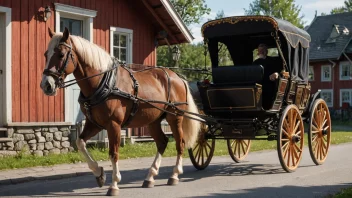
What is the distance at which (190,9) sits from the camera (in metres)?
39.3

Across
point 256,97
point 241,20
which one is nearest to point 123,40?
point 241,20

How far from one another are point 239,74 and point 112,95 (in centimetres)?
306

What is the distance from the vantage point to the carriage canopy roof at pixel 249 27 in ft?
30.4

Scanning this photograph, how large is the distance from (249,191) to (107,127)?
93.5 inches

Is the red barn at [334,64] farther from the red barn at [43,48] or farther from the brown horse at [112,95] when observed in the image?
the brown horse at [112,95]

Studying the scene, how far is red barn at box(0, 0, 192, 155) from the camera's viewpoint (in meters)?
11.7

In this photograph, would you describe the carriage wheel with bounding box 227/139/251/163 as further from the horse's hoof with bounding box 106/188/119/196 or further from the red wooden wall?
the red wooden wall

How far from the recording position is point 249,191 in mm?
7613

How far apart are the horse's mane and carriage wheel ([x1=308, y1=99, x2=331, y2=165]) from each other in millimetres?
4902

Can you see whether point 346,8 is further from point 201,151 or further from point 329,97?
point 201,151

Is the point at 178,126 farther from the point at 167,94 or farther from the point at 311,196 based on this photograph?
the point at 311,196

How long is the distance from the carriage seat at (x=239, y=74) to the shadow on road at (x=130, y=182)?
5.87ft

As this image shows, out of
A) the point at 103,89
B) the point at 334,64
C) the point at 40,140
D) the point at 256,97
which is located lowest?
the point at 40,140

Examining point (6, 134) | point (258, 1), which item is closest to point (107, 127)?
point (6, 134)
